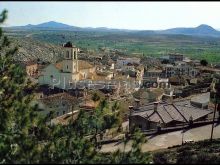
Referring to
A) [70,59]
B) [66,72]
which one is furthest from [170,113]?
[66,72]

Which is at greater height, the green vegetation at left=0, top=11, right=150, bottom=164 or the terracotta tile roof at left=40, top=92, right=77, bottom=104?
the green vegetation at left=0, top=11, right=150, bottom=164

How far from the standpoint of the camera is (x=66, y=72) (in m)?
64.9

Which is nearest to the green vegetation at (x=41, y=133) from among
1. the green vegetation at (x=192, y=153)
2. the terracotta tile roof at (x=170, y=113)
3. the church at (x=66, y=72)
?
the green vegetation at (x=192, y=153)

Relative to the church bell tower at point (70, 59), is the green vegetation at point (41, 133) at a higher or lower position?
higher

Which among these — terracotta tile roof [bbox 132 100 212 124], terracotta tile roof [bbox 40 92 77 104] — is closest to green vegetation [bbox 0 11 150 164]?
terracotta tile roof [bbox 132 100 212 124]

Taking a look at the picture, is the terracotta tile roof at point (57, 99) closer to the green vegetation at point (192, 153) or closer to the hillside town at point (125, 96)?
the hillside town at point (125, 96)

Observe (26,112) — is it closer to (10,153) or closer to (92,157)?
(10,153)

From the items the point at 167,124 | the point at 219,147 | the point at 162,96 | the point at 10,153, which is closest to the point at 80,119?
the point at 10,153

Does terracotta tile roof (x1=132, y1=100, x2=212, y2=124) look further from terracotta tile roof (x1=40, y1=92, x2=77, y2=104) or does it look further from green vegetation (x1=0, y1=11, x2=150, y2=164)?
green vegetation (x1=0, y1=11, x2=150, y2=164)

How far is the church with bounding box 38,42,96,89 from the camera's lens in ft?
209

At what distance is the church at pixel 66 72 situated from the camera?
209ft

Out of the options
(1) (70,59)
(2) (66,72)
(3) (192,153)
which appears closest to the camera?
(3) (192,153)

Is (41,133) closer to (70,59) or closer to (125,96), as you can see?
(125,96)

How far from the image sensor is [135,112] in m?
36.9
